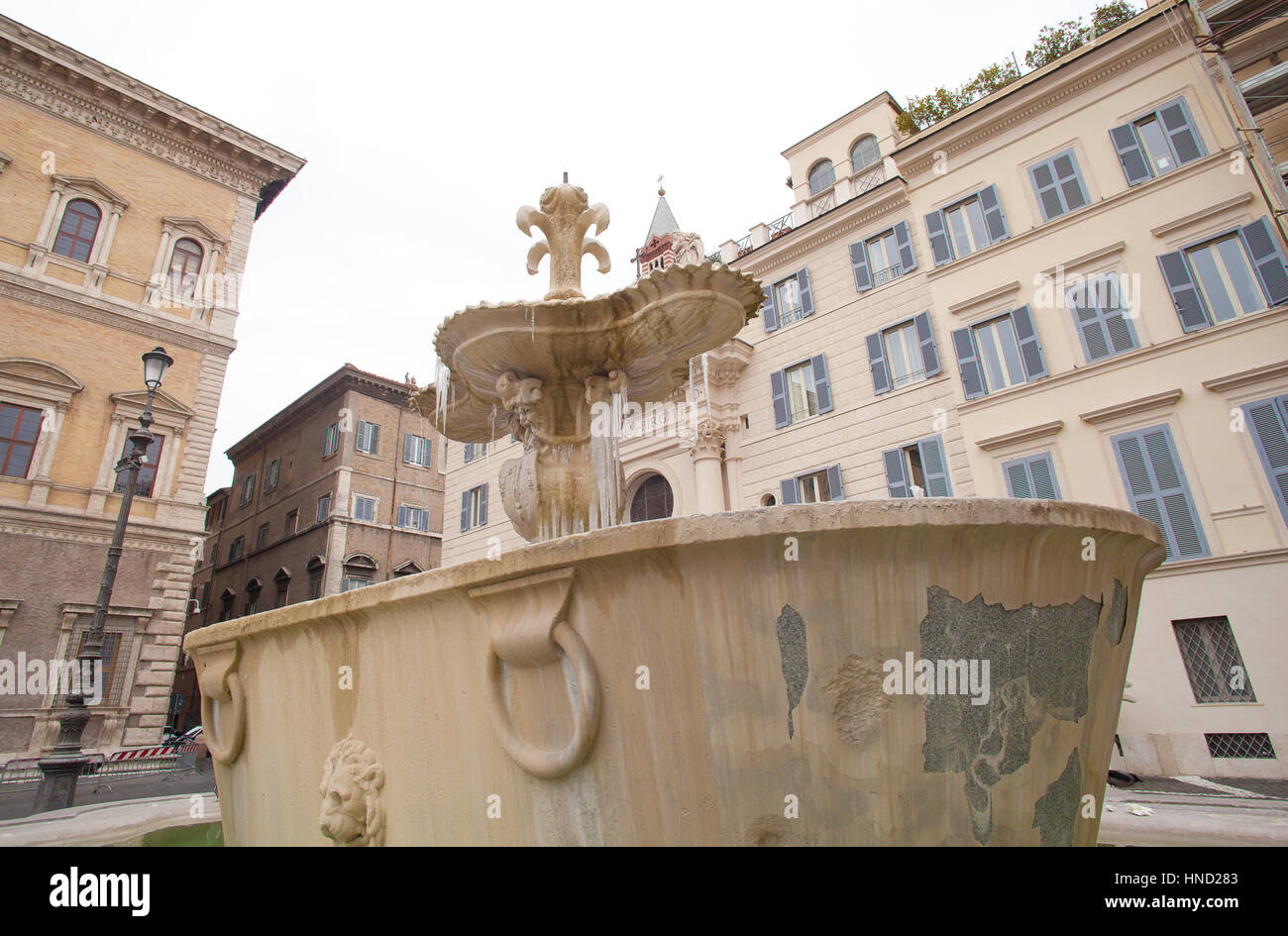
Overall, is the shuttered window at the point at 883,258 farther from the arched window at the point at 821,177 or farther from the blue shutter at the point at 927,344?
the arched window at the point at 821,177

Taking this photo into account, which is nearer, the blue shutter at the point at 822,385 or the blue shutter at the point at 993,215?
the blue shutter at the point at 993,215

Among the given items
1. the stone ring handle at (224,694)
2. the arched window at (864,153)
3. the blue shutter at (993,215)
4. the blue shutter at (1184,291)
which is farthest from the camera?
the arched window at (864,153)

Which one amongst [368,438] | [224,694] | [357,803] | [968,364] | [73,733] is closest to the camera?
[357,803]

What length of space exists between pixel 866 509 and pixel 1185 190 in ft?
56.1

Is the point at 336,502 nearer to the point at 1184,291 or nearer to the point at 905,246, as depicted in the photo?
the point at 905,246

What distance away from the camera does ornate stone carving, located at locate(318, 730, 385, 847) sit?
283 cm

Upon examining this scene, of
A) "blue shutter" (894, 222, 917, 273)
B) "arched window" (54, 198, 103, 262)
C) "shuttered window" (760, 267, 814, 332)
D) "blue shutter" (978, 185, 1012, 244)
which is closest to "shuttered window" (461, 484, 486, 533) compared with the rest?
"shuttered window" (760, 267, 814, 332)

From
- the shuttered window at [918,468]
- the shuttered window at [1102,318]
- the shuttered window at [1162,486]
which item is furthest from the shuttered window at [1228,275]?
the shuttered window at [918,468]

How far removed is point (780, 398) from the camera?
747 inches

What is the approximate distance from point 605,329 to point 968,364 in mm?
13026

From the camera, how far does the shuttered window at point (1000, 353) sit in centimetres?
1519

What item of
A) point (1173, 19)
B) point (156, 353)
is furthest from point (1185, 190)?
point (156, 353)

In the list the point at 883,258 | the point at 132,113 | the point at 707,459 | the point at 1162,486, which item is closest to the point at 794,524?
the point at 1162,486

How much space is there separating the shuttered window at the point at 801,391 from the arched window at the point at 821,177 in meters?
6.39
